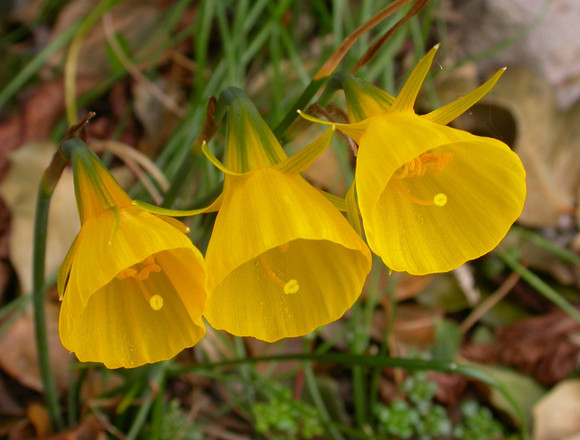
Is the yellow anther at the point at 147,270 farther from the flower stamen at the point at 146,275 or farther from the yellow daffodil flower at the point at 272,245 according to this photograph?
the yellow daffodil flower at the point at 272,245

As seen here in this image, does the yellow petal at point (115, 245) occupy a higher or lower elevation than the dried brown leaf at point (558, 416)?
higher

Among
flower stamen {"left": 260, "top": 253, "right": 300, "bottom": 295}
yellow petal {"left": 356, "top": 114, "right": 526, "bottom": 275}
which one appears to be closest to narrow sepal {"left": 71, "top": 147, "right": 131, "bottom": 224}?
flower stamen {"left": 260, "top": 253, "right": 300, "bottom": 295}

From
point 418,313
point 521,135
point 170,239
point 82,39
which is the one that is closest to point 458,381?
point 418,313

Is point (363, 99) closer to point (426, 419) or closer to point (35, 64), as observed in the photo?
point (426, 419)

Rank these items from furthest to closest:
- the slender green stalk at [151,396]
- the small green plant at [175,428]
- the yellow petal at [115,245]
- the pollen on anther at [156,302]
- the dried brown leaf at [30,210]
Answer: the dried brown leaf at [30,210] → the small green plant at [175,428] → the slender green stalk at [151,396] → the pollen on anther at [156,302] → the yellow petal at [115,245]

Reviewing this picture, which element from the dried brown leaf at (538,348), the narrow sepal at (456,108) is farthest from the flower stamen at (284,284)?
the dried brown leaf at (538,348)

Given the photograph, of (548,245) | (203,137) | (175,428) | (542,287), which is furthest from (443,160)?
(548,245)
